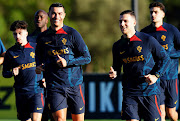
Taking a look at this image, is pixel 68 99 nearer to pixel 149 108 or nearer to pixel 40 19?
pixel 149 108

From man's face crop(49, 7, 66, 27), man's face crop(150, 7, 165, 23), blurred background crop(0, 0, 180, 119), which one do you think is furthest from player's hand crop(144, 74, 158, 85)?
blurred background crop(0, 0, 180, 119)

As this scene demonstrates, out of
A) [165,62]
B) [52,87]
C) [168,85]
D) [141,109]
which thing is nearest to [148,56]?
[165,62]

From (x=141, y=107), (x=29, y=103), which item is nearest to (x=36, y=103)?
(x=29, y=103)

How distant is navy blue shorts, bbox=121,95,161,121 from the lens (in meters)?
6.68

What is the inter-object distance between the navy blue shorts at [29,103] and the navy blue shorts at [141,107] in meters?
A: 1.87

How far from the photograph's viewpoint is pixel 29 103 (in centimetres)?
798

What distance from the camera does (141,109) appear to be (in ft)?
22.2

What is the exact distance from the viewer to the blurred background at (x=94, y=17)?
34.4m

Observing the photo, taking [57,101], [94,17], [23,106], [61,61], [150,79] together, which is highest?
[94,17]

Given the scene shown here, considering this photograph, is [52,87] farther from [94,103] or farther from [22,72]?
[94,103]

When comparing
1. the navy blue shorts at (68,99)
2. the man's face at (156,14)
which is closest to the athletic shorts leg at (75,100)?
the navy blue shorts at (68,99)

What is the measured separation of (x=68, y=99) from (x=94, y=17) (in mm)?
30184

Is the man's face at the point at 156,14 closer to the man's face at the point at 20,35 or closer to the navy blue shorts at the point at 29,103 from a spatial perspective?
the man's face at the point at 20,35

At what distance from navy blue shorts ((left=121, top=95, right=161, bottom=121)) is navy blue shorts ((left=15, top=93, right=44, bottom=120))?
1.87 metres
